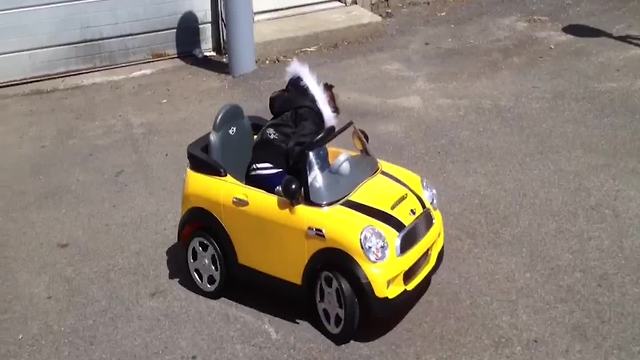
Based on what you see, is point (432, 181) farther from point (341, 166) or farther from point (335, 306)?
point (335, 306)

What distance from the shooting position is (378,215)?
4375 millimetres

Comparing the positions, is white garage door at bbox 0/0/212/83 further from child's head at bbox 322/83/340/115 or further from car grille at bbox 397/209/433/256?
car grille at bbox 397/209/433/256

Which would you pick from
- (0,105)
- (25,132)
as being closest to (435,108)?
(25,132)

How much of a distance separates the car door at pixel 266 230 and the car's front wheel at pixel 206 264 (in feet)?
0.59

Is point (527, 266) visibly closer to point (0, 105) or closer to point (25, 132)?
point (25, 132)

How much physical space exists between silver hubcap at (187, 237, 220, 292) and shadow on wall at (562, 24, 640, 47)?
559 cm

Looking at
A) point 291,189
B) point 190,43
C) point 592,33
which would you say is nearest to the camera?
point 291,189

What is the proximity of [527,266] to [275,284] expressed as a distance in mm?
1589

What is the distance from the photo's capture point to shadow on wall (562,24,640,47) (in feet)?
28.4

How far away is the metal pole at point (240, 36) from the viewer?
8203 millimetres

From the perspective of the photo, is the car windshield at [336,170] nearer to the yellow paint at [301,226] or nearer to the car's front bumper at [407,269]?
the yellow paint at [301,226]

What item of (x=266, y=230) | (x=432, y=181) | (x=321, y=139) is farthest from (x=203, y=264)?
(x=432, y=181)

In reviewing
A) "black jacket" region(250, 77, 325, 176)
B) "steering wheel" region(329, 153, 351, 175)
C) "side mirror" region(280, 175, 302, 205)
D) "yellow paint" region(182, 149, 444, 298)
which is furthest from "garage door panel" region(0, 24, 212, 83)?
"side mirror" region(280, 175, 302, 205)

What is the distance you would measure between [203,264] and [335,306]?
1.00m
